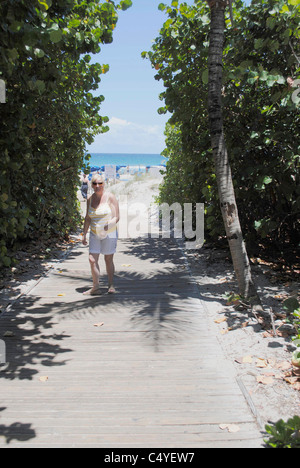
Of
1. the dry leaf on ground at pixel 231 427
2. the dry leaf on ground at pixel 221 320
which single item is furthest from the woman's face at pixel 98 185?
the dry leaf on ground at pixel 231 427

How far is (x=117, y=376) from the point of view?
3982 mm

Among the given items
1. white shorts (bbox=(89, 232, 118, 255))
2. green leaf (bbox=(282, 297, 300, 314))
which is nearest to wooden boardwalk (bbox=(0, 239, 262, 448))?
white shorts (bbox=(89, 232, 118, 255))

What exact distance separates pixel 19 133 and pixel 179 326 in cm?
344

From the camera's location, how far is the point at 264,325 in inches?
200

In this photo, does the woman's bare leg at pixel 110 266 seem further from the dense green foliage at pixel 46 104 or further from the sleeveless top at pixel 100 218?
the dense green foliage at pixel 46 104

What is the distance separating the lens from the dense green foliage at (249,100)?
19.5 feet

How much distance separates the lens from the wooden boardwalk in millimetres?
3117

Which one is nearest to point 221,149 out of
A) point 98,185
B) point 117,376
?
point 98,185

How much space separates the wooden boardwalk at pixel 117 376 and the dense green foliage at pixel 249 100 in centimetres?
220

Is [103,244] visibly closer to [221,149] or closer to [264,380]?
[221,149]

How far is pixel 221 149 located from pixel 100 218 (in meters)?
1.98

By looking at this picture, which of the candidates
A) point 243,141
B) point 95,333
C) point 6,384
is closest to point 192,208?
point 243,141
